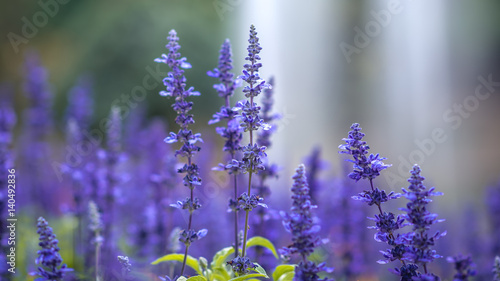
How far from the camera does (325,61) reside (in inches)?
741

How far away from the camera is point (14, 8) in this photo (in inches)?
694

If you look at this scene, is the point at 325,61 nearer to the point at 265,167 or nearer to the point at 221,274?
the point at 265,167

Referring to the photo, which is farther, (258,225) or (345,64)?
(345,64)

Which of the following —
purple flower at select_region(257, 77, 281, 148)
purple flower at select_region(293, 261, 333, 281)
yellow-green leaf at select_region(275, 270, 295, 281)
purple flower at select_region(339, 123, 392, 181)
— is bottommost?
purple flower at select_region(293, 261, 333, 281)

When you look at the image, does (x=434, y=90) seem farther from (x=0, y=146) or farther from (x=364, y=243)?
(x=0, y=146)

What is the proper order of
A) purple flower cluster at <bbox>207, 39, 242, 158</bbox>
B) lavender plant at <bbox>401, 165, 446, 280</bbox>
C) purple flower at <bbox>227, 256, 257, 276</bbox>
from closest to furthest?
lavender plant at <bbox>401, 165, 446, 280</bbox>
purple flower at <bbox>227, 256, 257, 276</bbox>
purple flower cluster at <bbox>207, 39, 242, 158</bbox>

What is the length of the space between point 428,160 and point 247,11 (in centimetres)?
715

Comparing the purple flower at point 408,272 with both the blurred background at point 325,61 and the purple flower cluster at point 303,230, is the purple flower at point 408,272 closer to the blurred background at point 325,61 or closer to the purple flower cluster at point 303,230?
the purple flower cluster at point 303,230

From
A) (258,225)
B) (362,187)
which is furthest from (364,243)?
(258,225)

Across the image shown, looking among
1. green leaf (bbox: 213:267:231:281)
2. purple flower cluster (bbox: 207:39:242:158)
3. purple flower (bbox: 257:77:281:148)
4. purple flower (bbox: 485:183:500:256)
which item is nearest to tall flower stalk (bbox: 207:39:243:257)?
purple flower cluster (bbox: 207:39:242:158)

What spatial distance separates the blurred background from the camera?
1507 centimetres

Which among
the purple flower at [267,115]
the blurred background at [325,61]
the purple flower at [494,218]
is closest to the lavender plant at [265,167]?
the purple flower at [267,115]

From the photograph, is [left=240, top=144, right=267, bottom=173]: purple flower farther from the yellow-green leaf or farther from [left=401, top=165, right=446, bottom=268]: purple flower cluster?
[left=401, top=165, right=446, bottom=268]: purple flower cluster

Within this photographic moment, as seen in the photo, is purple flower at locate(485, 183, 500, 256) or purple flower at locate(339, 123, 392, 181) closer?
purple flower at locate(339, 123, 392, 181)
